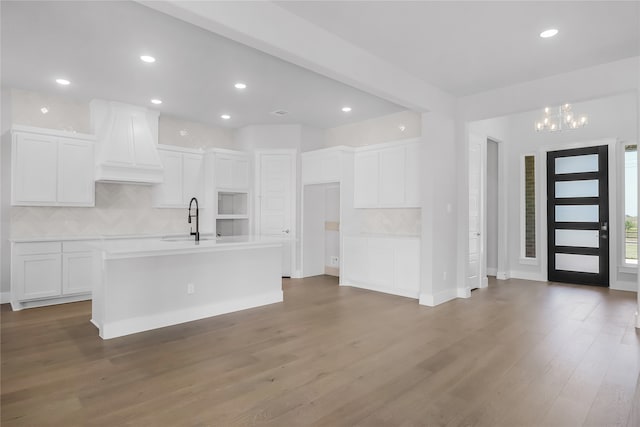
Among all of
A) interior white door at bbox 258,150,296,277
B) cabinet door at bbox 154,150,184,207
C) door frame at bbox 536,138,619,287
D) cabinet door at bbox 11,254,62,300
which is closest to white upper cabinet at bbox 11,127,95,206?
cabinet door at bbox 11,254,62,300

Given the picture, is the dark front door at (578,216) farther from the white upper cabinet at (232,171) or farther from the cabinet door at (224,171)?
the cabinet door at (224,171)

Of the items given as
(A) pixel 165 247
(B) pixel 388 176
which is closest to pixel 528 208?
(B) pixel 388 176

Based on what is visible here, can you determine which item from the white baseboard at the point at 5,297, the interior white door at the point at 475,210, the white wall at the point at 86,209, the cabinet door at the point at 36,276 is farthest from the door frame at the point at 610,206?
the white baseboard at the point at 5,297

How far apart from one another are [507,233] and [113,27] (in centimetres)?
692

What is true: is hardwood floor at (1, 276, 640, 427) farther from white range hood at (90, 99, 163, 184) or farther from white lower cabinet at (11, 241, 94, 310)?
white range hood at (90, 99, 163, 184)

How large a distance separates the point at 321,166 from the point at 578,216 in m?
4.52

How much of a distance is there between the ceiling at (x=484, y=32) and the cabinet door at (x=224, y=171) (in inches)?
144

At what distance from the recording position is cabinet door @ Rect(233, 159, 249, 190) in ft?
22.6

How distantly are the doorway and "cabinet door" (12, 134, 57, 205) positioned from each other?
154 inches

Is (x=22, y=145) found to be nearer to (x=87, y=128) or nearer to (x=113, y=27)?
(x=87, y=128)

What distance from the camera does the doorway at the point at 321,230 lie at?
7094 millimetres

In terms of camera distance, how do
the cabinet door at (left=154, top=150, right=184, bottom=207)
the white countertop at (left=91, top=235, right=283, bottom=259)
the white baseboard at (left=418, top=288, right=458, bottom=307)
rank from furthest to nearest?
the cabinet door at (left=154, top=150, right=184, bottom=207)
the white baseboard at (left=418, top=288, right=458, bottom=307)
the white countertop at (left=91, top=235, right=283, bottom=259)

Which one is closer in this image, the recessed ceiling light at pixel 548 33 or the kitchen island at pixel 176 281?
the recessed ceiling light at pixel 548 33

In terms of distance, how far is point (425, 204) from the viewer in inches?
201
